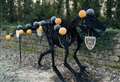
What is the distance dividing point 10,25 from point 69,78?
5044 mm

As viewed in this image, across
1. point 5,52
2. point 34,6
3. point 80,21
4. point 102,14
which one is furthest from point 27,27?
point 34,6

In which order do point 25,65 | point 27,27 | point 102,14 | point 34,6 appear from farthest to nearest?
1. point 34,6
2. point 102,14
3. point 25,65
4. point 27,27

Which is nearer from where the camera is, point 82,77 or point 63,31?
point 63,31

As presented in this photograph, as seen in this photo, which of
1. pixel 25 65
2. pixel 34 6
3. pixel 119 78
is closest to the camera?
pixel 119 78

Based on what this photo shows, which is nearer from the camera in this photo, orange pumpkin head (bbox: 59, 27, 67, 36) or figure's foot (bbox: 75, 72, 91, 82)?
orange pumpkin head (bbox: 59, 27, 67, 36)

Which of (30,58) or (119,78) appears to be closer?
(119,78)

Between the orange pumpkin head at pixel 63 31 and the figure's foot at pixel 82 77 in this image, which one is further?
the figure's foot at pixel 82 77

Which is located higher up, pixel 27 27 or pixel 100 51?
pixel 27 27

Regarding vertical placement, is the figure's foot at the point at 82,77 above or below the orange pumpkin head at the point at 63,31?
below

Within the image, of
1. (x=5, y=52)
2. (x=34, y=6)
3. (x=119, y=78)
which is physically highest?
(x=34, y=6)

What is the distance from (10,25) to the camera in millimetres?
10773

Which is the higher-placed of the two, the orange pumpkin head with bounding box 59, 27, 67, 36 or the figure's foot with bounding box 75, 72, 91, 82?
the orange pumpkin head with bounding box 59, 27, 67, 36

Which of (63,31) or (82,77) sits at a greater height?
(63,31)

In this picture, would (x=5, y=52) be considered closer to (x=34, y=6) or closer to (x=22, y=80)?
(x=34, y=6)
